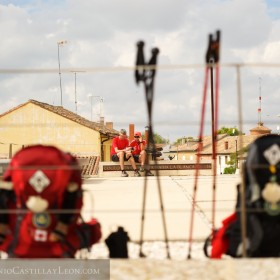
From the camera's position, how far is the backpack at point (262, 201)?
342 centimetres

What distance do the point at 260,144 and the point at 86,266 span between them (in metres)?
1.25

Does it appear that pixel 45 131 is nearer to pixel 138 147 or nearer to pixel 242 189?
pixel 138 147

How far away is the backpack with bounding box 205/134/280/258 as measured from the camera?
11.2ft

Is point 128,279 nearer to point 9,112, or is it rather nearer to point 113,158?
point 113,158

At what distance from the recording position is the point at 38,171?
3.31m

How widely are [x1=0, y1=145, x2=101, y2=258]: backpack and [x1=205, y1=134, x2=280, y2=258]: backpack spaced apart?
0.98m

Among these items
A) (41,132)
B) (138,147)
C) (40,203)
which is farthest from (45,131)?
(40,203)

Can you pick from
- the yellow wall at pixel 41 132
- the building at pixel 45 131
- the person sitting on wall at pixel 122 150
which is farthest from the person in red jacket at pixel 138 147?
the building at pixel 45 131

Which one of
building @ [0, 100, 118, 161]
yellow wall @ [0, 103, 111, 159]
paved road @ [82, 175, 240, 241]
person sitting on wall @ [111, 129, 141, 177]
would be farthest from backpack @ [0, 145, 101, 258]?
building @ [0, 100, 118, 161]

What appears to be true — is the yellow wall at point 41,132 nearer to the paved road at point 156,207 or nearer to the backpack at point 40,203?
the paved road at point 156,207

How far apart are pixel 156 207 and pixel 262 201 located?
12.4 ft

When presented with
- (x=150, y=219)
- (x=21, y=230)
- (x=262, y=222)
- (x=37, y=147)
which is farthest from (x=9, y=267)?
(x=150, y=219)

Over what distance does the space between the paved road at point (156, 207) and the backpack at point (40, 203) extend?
378 mm

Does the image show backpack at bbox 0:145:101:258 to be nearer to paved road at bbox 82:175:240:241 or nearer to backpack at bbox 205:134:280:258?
paved road at bbox 82:175:240:241
